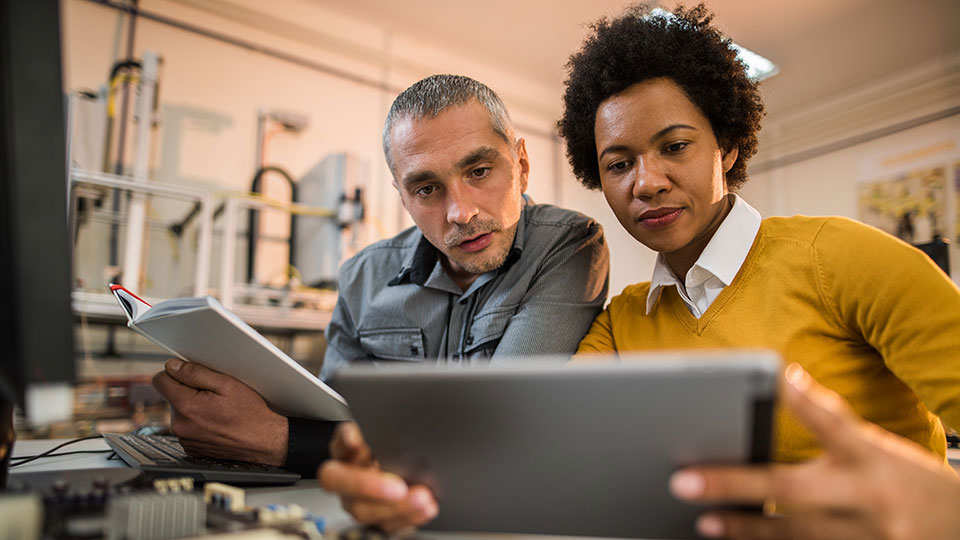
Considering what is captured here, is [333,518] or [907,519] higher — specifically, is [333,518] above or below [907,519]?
below

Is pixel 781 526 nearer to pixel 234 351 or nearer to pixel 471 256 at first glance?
pixel 234 351

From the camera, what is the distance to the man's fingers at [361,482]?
47 centimetres

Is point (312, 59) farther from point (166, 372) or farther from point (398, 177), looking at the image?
point (166, 372)

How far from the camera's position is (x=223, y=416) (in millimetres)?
843

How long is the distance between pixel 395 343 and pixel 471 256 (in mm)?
250

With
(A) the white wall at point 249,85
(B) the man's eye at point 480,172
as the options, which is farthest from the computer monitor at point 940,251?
(A) the white wall at point 249,85

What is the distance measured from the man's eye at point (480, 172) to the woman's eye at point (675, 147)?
1.10ft

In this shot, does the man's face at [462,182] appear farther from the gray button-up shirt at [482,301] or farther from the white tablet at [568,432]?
the white tablet at [568,432]

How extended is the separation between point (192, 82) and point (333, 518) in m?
3.02

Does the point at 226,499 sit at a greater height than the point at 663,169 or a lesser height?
lesser

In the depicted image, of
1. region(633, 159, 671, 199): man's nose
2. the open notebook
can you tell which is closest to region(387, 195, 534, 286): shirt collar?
region(633, 159, 671, 199): man's nose

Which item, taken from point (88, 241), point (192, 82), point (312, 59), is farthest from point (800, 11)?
point (88, 241)

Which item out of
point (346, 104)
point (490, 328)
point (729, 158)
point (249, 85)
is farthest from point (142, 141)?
point (729, 158)

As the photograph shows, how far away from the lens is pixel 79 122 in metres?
2.31
